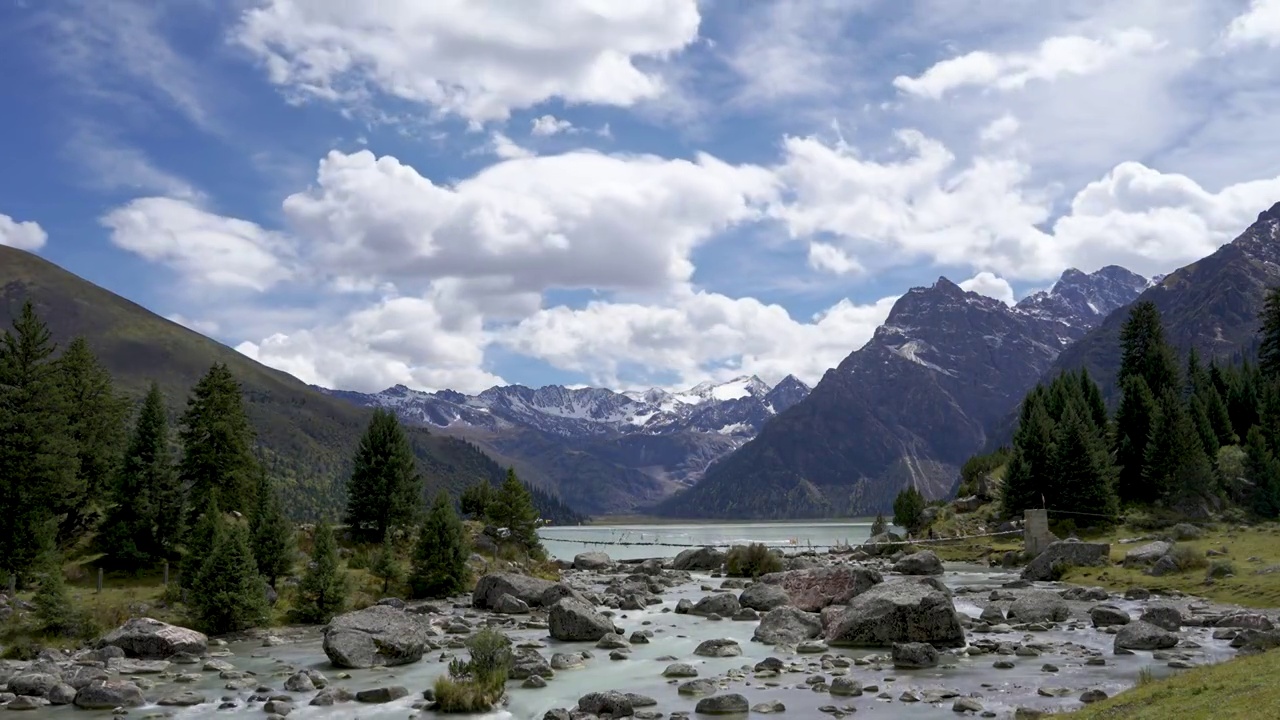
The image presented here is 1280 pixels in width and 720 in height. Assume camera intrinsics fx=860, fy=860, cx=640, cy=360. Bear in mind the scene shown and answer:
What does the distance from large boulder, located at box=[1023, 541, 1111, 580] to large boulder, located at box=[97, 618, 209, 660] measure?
51789 millimetres

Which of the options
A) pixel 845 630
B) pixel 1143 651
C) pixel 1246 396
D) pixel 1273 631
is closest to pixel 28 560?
pixel 845 630

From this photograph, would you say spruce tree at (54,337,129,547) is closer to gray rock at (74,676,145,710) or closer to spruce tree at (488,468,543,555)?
spruce tree at (488,468,543,555)

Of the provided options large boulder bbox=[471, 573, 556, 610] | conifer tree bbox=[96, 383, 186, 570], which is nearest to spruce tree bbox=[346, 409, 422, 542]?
conifer tree bbox=[96, 383, 186, 570]

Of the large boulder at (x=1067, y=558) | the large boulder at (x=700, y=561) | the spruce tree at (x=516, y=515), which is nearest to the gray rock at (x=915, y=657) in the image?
the large boulder at (x=1067, y=558)

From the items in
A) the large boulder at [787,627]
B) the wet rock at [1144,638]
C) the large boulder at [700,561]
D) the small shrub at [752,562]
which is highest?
the wet rock at [1144,638]

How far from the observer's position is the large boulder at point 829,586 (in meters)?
47.2

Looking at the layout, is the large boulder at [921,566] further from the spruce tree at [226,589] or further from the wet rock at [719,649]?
the spruce tree at [226,589]

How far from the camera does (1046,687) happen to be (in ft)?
83.6

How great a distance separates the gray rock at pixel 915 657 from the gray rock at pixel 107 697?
25712 millimetres

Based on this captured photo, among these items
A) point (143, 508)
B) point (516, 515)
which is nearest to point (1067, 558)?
point (516, 515)

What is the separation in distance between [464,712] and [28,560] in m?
35.7

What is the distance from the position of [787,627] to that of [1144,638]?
14610mm

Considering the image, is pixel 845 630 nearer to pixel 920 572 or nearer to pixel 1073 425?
pixel 920 572

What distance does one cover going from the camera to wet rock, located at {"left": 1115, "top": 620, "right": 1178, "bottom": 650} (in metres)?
31.1
